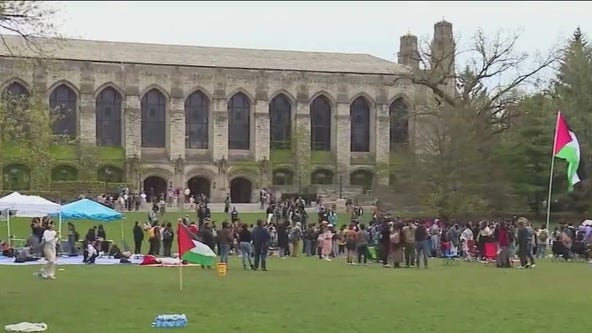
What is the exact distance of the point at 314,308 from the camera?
623 inches

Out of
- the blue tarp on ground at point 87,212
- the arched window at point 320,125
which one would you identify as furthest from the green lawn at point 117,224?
the arched window at point 320,125

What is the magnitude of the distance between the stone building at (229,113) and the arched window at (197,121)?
2.9 inches

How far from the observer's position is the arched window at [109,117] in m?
65.9

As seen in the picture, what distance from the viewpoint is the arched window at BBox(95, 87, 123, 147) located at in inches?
2596

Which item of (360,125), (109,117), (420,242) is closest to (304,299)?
(420,242)

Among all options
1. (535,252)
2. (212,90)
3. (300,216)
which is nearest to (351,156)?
(212,90)

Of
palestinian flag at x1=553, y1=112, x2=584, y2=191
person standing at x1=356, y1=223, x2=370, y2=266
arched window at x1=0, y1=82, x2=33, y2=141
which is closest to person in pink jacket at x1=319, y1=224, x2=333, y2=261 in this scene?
person standing at x1=356, y1=223, x2=370, y2=266

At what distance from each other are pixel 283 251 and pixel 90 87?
35.4 meters

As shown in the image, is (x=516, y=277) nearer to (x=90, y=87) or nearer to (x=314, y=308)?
(x=314, y=308)

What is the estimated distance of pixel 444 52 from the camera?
6209cm

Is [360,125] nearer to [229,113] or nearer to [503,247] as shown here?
[229,113]

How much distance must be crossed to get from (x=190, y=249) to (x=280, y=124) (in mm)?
50322

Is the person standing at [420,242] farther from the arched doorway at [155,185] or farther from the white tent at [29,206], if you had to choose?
the arched doorway at [155,185]

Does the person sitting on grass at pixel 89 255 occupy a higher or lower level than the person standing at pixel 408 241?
lower
